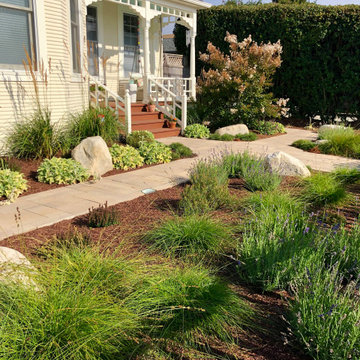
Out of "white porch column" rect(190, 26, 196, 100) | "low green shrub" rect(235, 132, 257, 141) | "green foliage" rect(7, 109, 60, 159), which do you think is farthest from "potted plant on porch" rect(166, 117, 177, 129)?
"green foliage" rect(7, 109, 60, 159)

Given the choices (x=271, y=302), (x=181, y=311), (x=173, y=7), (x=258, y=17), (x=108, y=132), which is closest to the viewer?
(x=181, y=311)

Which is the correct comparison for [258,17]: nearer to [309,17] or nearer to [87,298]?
[309,17]

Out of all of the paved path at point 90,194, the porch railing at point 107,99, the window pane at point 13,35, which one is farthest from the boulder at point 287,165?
the window pane at point 13,35

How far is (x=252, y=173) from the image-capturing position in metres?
5.67

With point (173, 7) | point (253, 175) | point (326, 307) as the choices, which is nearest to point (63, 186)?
point (253, 175)

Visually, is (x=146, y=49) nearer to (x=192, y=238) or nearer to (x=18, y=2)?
(x=18, y=2)

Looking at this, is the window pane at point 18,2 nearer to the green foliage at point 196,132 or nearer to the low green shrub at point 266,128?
the green foliage at point 196,132

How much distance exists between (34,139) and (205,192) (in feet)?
12.2

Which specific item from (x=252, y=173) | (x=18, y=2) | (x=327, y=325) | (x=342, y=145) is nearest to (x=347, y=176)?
(x=252, y=173)

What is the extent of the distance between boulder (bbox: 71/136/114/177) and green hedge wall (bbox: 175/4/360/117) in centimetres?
1009

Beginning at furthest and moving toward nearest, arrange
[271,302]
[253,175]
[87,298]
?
1. [253,175]
2. [271,302]
3. [87,298]

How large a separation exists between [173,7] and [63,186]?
31.3ft

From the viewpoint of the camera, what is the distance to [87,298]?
225cm

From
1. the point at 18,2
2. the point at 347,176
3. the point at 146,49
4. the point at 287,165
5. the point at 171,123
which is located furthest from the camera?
the point at 146,49
